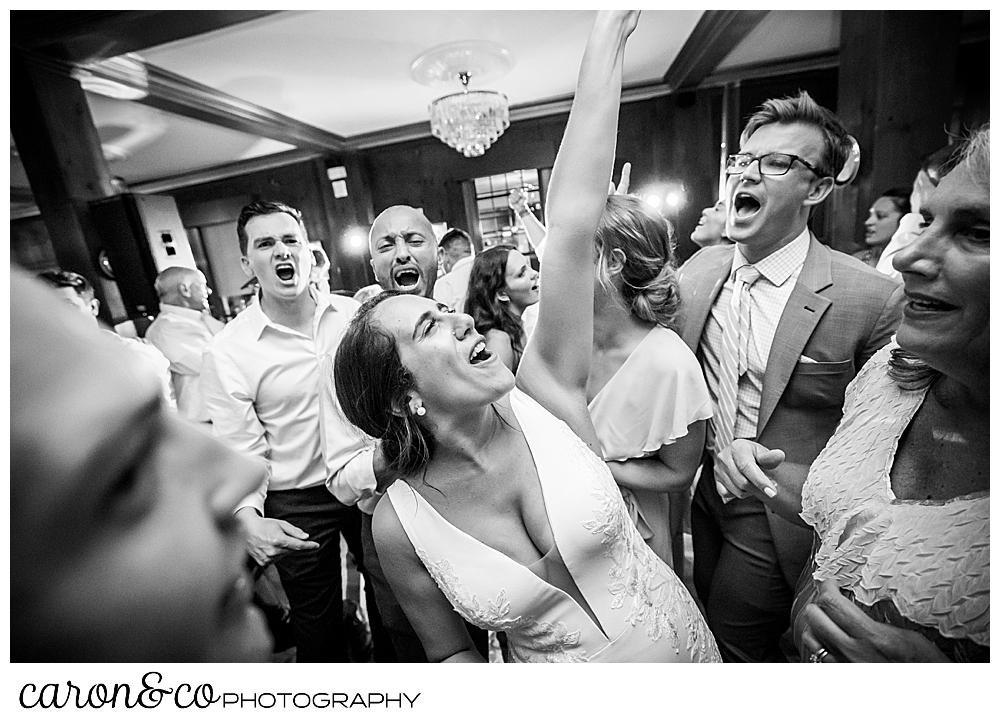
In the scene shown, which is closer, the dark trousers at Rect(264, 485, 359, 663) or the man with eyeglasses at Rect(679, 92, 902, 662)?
the man with eyeglasses at Rect(679, 92, 902, 662)

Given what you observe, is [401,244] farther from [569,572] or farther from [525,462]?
[569,572]

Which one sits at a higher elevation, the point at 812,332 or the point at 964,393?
the point at 812,332

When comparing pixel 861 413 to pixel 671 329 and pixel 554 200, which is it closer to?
pixel 671 329

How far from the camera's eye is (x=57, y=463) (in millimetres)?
688

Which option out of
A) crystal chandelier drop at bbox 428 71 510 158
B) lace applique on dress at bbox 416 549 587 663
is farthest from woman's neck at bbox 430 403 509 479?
crystal chandelier drop at bbox 428 71 510 158

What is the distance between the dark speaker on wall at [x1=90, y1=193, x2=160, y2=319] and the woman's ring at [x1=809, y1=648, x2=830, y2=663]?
1.36 m

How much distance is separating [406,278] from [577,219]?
0.33 meters

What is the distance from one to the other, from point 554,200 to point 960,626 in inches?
37.9

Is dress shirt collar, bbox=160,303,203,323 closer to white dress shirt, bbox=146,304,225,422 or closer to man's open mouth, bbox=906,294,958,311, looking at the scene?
white dress shirt, bbox=146,304,225,422

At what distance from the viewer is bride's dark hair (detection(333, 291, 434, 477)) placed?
76 centimetres

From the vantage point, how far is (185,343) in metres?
0.89

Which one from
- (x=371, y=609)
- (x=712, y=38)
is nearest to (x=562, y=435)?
(x=371, y=609)

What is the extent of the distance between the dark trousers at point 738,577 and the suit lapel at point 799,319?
20 cm
